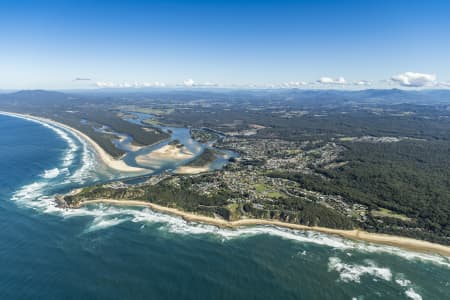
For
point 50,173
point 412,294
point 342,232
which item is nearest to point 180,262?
point 342,232

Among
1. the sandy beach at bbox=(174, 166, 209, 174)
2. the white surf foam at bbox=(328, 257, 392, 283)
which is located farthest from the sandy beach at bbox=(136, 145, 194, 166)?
the white surf foam at bbox=(328, 257, 392, 283)

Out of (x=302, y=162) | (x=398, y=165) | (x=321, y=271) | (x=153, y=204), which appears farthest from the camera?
(x=302, y=162)

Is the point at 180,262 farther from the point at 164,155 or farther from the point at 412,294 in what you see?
the point at 164,155

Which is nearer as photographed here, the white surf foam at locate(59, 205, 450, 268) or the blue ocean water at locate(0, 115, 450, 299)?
the blue ocean water at locate(0, 115, 450, 299)

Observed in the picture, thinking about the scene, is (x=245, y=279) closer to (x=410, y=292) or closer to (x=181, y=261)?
(x=181, y=261)

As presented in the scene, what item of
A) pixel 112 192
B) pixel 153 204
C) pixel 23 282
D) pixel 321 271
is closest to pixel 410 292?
pixel 321 271

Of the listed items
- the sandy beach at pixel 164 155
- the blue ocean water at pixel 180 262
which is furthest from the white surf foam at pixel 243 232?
the sandy beach at pixel 164 155

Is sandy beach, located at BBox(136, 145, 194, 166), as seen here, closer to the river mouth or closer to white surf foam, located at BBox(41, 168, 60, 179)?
the river mouth
